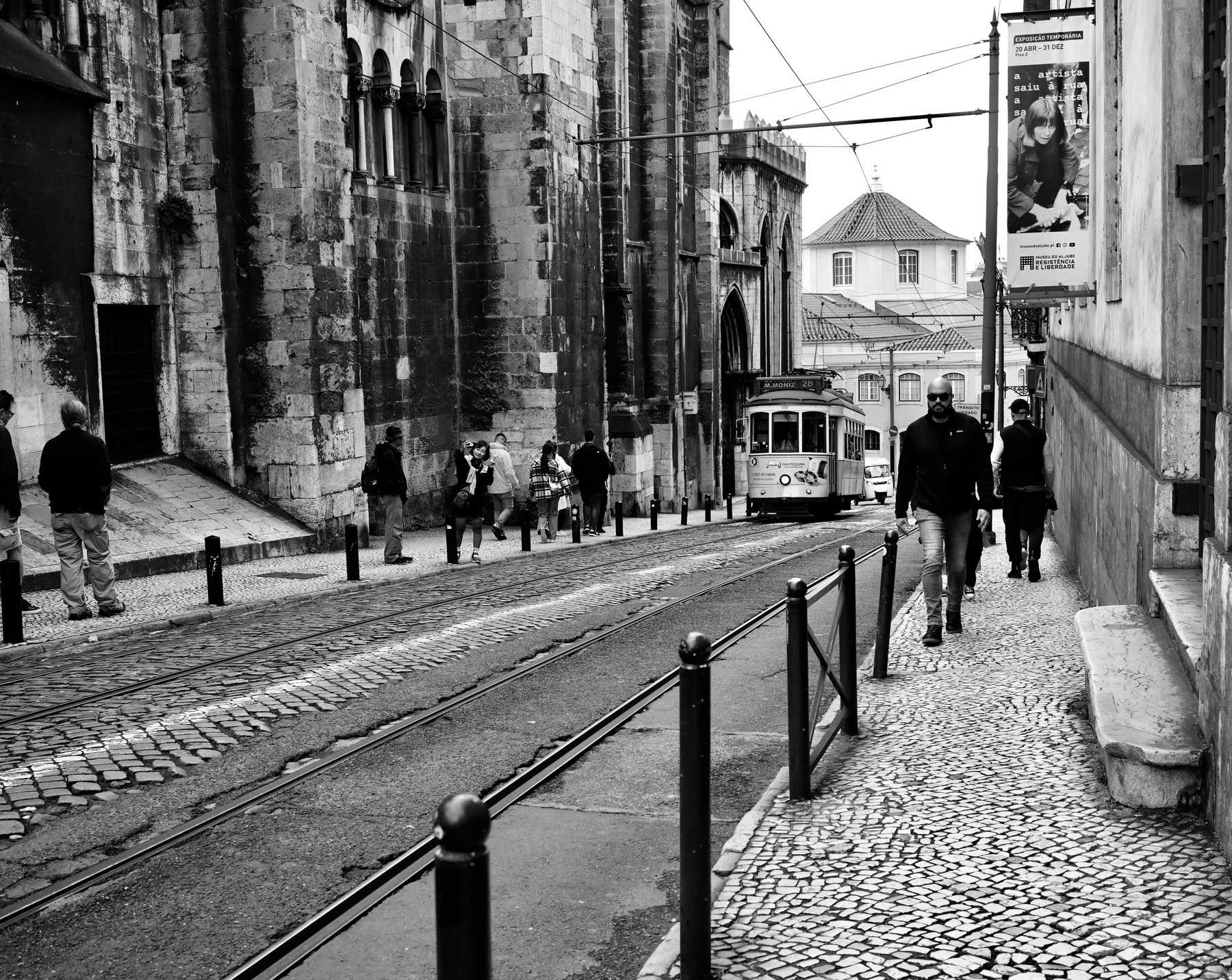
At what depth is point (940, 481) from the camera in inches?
374

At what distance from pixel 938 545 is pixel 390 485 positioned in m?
8.52

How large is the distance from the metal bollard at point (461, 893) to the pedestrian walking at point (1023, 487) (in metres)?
11.2

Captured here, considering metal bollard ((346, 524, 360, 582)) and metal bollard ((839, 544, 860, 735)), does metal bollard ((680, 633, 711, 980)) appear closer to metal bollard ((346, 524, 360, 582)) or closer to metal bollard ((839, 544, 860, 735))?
metal bollard ((839, 544, 860, 735))

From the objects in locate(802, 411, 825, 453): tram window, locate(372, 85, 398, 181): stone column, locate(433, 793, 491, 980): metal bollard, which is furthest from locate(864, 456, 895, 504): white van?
locate(433, 793, 491, 980): metal bollard

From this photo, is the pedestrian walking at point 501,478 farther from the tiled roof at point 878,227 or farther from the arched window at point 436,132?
the tiled roof at point 878,227

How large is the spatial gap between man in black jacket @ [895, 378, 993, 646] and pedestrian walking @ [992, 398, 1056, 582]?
3.67 m

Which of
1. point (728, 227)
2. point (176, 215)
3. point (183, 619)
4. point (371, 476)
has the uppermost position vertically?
point (728, 227)

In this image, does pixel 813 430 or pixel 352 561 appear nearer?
pixel 352 561

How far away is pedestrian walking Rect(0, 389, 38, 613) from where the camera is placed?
1106cm

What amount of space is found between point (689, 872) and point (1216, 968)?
1481 millimetres

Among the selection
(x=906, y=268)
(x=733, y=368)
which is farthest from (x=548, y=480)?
(x=906, y=268)

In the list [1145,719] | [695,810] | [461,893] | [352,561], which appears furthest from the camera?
[352,561]

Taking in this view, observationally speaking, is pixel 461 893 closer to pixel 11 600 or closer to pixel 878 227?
pixel 11 600

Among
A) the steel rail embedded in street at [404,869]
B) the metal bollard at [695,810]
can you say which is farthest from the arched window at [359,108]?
the metal bollard at [695,810]
